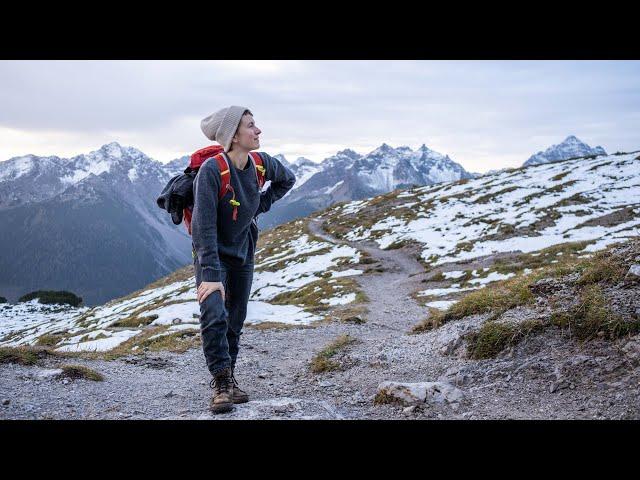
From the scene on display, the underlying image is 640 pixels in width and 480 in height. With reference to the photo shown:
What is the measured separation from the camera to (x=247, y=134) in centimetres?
583

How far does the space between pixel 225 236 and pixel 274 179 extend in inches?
48.8

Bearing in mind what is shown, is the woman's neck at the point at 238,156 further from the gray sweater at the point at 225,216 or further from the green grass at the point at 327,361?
the green grass at the point at 327,361

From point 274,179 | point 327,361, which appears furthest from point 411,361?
point 274,179

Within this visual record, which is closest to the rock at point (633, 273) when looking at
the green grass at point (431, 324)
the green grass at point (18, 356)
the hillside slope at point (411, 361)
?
the hillside slope at point (411, 361)

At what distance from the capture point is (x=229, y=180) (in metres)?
5.75

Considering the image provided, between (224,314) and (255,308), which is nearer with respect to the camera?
(224,314)

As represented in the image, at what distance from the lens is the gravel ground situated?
209 inches

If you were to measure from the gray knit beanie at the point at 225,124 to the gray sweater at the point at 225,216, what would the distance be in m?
0.31

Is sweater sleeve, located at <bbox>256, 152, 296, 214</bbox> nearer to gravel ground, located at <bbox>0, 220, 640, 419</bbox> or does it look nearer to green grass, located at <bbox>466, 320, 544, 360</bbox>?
gravel ground, located at <bbox>0, 220, 640, 419</bbox>

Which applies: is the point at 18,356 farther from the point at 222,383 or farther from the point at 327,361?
the point at 327,361

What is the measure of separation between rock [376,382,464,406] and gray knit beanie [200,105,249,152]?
3825 millimetres

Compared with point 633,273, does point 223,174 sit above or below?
above
